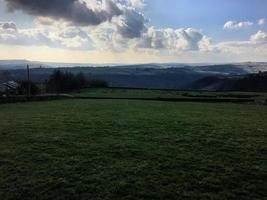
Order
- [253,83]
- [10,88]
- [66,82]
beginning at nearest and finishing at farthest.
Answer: [10,88] < [66,82] < [253,83]

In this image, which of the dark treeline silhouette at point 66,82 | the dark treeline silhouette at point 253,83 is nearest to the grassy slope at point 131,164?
the dark treeline silhouette at point 66,82

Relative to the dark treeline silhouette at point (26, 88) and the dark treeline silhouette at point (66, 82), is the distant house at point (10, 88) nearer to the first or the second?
the dark treeline silhouette at point (26, 88)

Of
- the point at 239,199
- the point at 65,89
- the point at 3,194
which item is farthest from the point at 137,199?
the point at 65,89

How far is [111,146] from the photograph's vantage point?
35.8 feet

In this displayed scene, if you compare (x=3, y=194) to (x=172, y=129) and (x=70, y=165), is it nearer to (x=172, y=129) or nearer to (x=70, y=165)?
(x=70, y=165)

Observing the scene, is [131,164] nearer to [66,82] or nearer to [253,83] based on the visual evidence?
[66,82]

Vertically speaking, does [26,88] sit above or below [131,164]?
below

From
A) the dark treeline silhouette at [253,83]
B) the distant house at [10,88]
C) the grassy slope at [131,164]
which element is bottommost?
Answer: the dark treeline silhouette at [253,83]

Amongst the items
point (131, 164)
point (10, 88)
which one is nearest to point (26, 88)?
point (10, 88)

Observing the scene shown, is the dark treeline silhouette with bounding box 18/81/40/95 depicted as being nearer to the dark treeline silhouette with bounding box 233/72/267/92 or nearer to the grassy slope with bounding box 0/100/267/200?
the grassy slope with bounding box 0/100/267/200

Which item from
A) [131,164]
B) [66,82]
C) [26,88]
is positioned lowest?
[66,82]

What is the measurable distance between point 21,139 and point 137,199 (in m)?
7.09

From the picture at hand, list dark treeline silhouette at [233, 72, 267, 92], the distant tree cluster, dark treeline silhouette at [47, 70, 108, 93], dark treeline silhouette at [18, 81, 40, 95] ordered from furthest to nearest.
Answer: dark treeline silhouette at [233, 72, 267, 92] < the distant tree cluster < dark treeline silhouette at [47, 70, 108, 93] < dark treeline silhouette at [18, 81, 40, 95]

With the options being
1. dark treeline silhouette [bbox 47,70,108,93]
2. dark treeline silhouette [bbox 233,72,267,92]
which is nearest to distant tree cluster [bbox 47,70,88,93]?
dark treeline silhouette [bbox 47,70,108,93]
